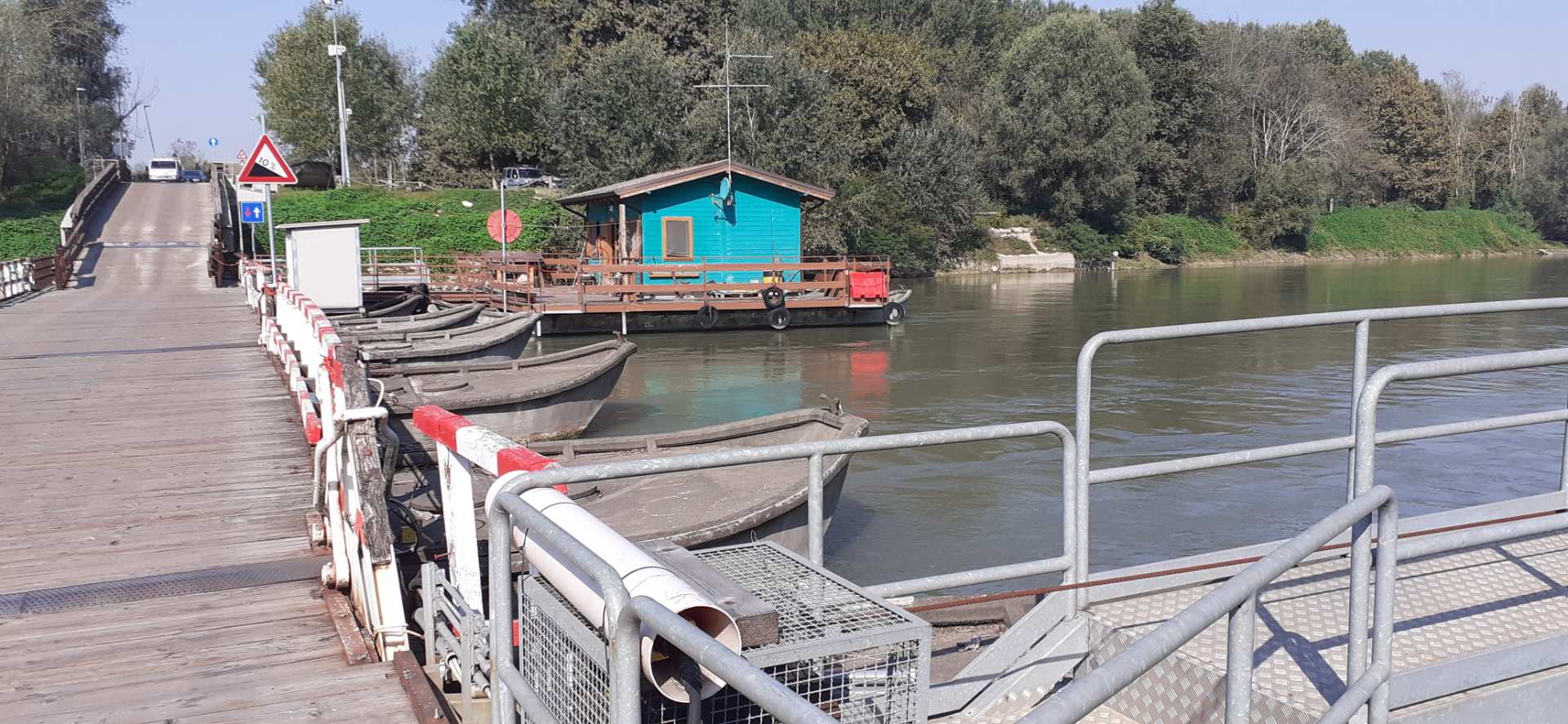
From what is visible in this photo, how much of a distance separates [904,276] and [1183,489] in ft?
120

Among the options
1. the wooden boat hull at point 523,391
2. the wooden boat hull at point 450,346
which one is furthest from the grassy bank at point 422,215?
the wooden boat hull at point 523,391

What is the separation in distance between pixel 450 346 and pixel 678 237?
1380cm

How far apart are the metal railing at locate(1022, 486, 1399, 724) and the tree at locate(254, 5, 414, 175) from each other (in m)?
54.4

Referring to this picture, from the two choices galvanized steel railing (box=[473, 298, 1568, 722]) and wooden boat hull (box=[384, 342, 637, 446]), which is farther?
wooden boat hull (box=[384, 342, 637, 446])

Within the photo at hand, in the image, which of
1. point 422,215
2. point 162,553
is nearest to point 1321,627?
point 162,553

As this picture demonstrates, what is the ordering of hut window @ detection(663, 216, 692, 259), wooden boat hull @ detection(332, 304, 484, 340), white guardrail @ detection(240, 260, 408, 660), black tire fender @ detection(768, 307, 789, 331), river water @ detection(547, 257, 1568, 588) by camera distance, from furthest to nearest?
hut window @ detection(663, 216, 692, 259), black tire fender @ detection(768, 307, 789, 331), wooden boat hull @ detection(332, 304, 484, 340), river water @ detection(547, 257, 1568, 588), white guardrail @ detection(240, 260, 408, 660)

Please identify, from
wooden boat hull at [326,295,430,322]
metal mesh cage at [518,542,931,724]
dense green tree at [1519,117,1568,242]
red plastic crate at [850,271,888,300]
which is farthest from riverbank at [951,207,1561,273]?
metal mesh cage at [518,542,931,724]

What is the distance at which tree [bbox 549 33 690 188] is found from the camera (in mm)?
43031

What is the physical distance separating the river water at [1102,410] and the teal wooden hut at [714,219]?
11.8 feet

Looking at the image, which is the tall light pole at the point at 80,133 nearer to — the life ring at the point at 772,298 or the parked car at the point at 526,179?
the parked car at the point at 526,179

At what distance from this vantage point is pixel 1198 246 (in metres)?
60.8

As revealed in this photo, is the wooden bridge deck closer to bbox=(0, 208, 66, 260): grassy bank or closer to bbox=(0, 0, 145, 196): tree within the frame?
bbox=(0, 208, 66, 260): grassy bank

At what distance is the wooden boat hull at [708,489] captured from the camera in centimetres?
748

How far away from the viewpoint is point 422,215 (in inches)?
1641
